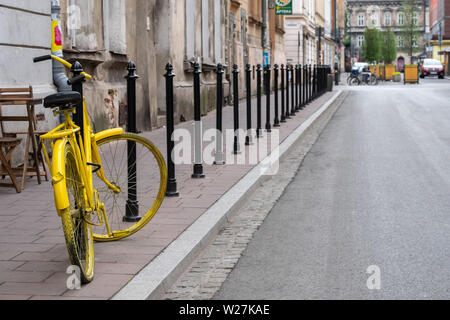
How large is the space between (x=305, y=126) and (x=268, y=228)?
9068 millimetres

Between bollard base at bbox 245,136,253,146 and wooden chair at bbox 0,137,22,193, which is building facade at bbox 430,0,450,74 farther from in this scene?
wooden chair at bbox 0,137,22,193

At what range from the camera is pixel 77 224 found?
14.7 ft

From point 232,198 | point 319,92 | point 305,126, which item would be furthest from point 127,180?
point 319,92

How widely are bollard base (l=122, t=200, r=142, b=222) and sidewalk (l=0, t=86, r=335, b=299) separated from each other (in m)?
0.12

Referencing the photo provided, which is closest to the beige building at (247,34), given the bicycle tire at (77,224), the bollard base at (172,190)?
the bollard base at (172,190)

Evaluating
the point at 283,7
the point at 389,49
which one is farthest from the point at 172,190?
the point at 389,49

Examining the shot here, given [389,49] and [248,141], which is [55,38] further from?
[389,49]

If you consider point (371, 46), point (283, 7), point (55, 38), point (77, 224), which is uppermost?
point (371, 46)

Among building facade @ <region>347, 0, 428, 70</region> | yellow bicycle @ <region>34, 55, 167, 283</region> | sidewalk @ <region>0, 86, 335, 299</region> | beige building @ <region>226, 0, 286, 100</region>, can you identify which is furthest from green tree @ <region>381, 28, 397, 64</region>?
yellow bicycle @ <region>34, 55, 167, 283</region>

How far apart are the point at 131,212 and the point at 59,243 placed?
673 mm

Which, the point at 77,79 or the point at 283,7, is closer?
the point at 77,79

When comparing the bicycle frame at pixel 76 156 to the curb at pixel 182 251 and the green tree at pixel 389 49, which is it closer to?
the curb at pixel 182 251

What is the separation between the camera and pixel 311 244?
5613 mm

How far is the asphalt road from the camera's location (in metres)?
4.52
